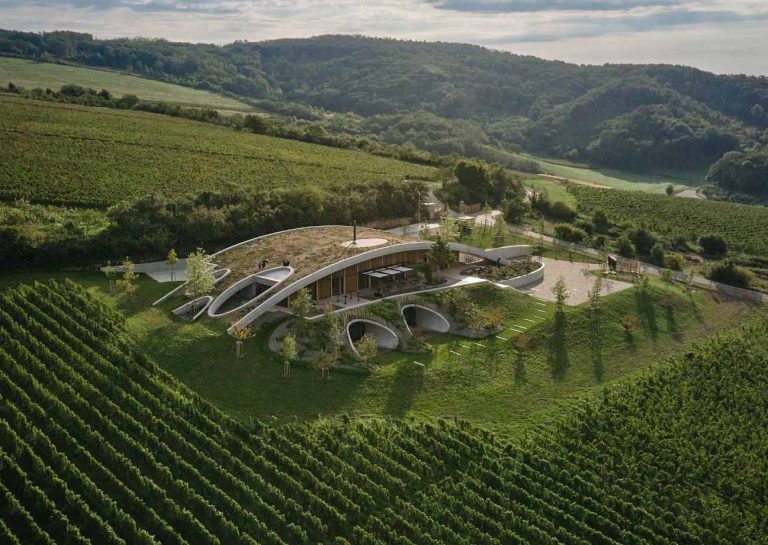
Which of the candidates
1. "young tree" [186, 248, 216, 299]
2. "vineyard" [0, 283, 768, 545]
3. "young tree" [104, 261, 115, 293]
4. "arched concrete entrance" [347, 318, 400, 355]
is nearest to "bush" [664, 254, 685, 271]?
"vineyard" [0, 283, 768, 545]

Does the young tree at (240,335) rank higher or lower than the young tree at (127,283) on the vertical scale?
lower

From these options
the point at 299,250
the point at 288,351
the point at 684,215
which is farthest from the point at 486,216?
the point at 288,351

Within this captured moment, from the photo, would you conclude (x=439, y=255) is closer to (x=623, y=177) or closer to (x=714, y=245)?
(x=714, y=245)

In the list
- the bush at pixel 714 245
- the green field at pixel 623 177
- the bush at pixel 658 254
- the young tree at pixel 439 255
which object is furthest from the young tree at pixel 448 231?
the green field at pixel 623 177

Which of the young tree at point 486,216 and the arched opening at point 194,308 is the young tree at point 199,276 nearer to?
the arched opening at point 194,308

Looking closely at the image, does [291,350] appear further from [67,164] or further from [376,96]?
[376,96]

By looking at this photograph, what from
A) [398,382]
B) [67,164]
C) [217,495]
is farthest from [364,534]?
[67,164]

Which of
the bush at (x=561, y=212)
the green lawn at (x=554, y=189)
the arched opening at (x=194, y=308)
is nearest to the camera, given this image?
the arched opening at (x=194, y=308)
